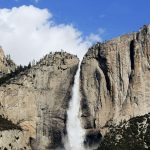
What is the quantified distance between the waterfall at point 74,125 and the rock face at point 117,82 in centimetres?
199

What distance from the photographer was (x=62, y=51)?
19788 centimetres

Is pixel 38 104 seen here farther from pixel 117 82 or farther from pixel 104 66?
pixel 117 82

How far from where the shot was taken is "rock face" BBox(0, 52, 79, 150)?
175750mm

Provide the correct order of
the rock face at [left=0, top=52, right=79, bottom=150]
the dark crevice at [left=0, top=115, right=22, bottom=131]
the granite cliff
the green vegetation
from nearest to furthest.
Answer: the green vegetation → the granite cliff → the dark crevice at [left=0, top=115, right=22, bottom=131] → the rock face at [left=0, top=52, right=79, bottom=150]

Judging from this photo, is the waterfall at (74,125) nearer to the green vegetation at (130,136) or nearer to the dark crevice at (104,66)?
the dark crevice at (104,66)

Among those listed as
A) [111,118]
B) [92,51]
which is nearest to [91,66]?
[92,51]

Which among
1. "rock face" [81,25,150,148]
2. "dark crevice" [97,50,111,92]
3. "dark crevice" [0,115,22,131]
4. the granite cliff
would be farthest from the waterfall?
"dark crevice" [0,115,22,131]

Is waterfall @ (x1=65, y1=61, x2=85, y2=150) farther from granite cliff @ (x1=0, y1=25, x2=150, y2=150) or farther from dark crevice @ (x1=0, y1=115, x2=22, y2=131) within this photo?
dark crevice @ (x1=0, y1=115, x2=22, y2=131)

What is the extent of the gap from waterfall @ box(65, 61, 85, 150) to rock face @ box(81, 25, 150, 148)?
6.54 ft

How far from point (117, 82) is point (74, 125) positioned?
17.5m

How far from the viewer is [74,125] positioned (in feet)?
581

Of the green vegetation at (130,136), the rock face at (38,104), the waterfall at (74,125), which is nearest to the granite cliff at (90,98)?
the rock face at (38,104)

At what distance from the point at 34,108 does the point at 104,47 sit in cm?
2720

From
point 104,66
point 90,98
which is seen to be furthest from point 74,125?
point 104,66
